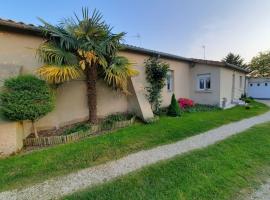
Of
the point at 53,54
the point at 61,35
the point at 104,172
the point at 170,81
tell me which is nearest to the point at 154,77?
the point at 170,81

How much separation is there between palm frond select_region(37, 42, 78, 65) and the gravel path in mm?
3725

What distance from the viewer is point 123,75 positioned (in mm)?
6715

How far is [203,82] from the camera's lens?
43.9 ft

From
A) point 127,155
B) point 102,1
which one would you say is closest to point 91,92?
point 127,155

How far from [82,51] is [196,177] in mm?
5065

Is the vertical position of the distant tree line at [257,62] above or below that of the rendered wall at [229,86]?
above

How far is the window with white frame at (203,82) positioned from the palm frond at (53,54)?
10456mm

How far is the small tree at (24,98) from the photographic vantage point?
4699 mm

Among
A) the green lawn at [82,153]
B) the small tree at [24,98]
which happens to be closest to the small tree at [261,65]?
the green lawn at [82,153]

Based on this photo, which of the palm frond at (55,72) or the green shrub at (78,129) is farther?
the green shrub at (78,129)

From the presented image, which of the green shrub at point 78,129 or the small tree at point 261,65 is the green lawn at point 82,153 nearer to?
the green shrub at point 78,129

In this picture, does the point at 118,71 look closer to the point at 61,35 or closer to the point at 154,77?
the point at 61,35

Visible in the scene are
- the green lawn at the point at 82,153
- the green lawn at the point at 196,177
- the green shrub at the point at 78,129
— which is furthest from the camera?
the green shrub at the point at 78,129

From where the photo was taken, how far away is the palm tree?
18.5ft
